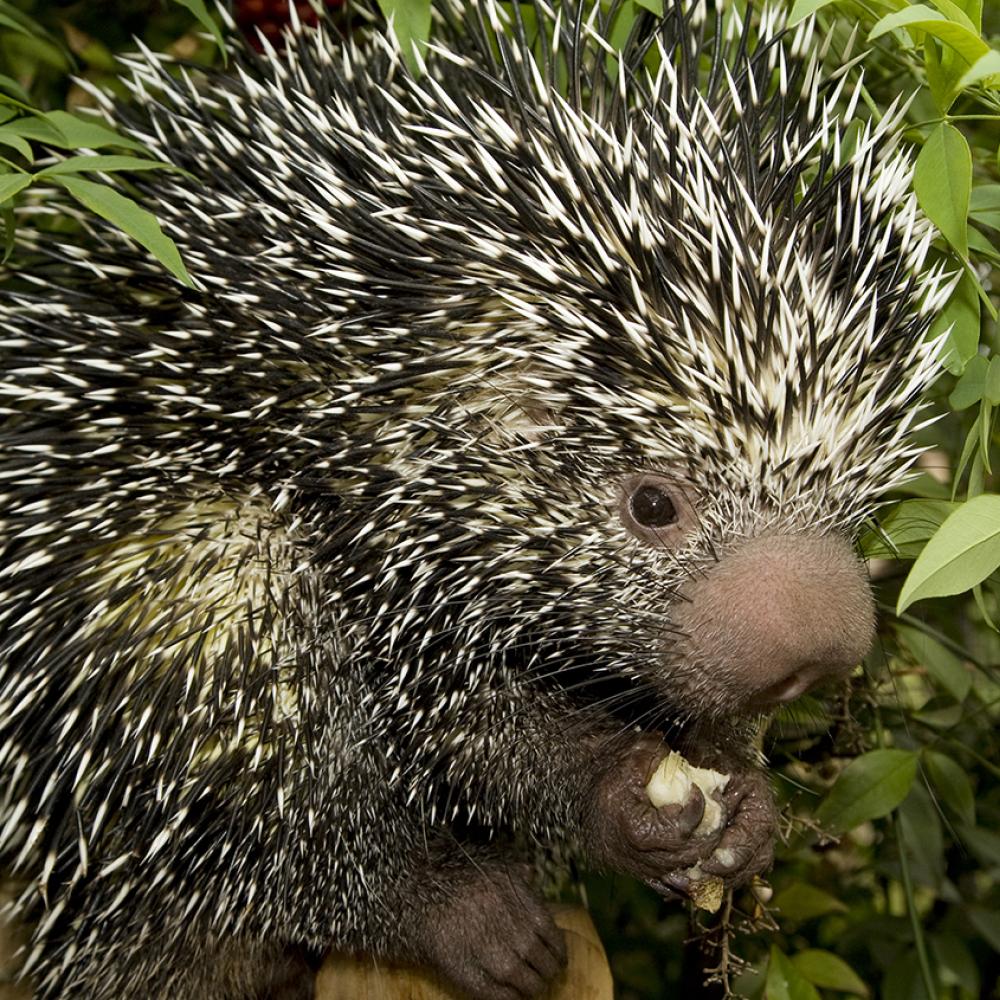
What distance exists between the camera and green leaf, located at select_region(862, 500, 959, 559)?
2318 mm

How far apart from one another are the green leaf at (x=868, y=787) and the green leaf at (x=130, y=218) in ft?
5.52

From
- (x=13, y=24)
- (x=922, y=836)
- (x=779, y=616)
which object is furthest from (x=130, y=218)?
(x=922, y=836)

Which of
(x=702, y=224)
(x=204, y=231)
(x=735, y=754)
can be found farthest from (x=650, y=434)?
(x=204, y=231)

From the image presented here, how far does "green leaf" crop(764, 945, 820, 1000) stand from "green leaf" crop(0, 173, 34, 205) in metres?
2.15

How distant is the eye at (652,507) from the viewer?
7.33 ft

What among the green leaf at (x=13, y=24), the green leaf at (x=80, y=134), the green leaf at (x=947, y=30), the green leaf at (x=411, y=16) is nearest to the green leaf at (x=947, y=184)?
the green leaf at (x=947, y=30)

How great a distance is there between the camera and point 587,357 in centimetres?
221

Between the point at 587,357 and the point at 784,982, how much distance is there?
4.94ft

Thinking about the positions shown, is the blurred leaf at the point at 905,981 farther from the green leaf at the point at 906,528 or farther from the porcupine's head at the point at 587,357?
the green leaf at the point at 906,528

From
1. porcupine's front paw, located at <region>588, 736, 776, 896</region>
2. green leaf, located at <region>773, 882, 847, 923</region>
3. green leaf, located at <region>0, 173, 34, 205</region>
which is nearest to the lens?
green leaf, located at <region>0, 173, 34, 205</region>

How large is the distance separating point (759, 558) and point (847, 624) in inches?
6.8

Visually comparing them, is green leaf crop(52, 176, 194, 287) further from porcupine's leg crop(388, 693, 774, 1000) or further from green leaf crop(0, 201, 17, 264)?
porcupine's leg crop(388, 693, 774, 1000)

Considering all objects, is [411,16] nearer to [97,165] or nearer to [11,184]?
[97,165]

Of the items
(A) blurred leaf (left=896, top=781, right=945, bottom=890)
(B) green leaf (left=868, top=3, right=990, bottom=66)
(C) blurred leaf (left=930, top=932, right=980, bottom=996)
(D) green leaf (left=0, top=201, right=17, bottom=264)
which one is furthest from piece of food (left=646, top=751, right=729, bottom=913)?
(D) green leaf (left=0, top=201, right=17, bottom=264)
